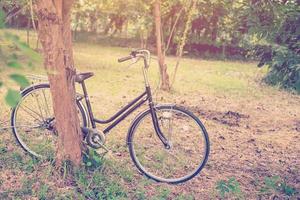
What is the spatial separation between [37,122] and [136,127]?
942 millimetres

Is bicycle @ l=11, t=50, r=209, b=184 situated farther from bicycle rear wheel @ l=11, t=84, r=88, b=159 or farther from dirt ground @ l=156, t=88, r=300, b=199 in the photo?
dirt ground @ l=156, t=88, r=300, b=199

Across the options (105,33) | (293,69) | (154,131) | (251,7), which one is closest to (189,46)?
(105,33)

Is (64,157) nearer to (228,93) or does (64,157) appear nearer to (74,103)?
(74,103)

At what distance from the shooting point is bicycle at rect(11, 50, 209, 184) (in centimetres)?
377

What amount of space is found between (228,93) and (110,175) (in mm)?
6391

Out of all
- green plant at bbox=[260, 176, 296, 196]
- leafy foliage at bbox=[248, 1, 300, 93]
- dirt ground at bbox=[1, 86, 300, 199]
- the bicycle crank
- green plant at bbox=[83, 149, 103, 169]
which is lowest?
dirt ground at bbox=[1, 86, 300, 199]

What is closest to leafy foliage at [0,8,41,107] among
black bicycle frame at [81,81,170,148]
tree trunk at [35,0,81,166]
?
tree trunk at [35,0,81,166]

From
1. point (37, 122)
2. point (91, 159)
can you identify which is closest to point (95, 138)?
point (91, 159)

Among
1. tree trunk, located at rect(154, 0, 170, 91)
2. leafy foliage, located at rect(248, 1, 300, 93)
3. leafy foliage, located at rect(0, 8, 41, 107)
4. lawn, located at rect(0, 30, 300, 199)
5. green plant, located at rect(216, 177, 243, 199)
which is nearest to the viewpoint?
leafy foliage, located at rect(0, 8, 41, 107)

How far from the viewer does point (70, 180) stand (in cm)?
348

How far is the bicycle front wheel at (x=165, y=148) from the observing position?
3.81 m

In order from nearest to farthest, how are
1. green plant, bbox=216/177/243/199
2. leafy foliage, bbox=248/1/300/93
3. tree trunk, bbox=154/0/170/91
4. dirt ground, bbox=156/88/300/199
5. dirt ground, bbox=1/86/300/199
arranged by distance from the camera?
green plant, bbox=216/177/243/199 < dirt ground, bbox=1/86/300/199 < dirt ground, bbox=156/88/300/199 < leafy foliage, bbox=248/1/300/93 < tree trunk, bbox=154/0/170/91

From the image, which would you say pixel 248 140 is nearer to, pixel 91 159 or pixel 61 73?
pixel 91 159

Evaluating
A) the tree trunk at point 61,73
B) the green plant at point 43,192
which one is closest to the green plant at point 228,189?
the tree trunk at point 61,73
